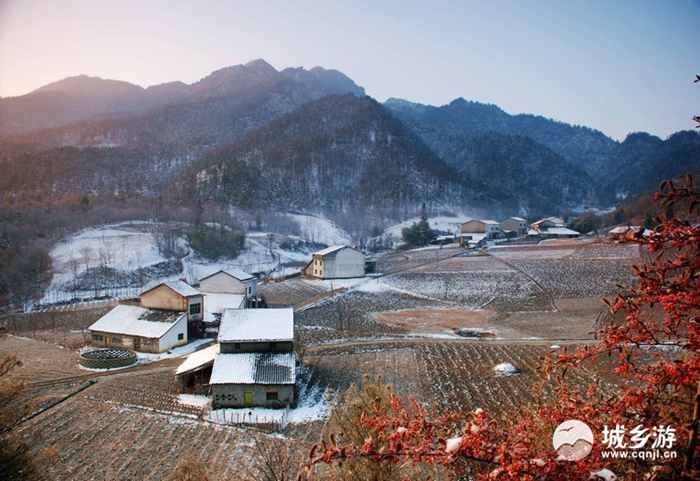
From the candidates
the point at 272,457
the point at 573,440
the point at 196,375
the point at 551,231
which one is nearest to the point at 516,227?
the point at 551,231

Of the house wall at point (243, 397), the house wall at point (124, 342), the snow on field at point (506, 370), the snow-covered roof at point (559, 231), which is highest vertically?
the snow-covered roof at point (559, 231)

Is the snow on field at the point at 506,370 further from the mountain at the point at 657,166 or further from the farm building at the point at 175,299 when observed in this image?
the mountain at the point at 657,166

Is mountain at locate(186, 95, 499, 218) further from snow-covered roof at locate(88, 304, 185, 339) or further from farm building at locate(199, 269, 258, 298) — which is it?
snow-covered roof at locate(88, 304, 185, 339)

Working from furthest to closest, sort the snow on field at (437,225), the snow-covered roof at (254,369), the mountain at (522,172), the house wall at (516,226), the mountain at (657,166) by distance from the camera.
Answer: the mountain at (522,172), the mountain at (657,166), the snow on field at (437,225), the house wall at (516,226), the snow-covered roof at (254,369)

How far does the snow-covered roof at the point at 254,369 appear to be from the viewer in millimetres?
21078

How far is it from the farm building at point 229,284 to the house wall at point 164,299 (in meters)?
8.97

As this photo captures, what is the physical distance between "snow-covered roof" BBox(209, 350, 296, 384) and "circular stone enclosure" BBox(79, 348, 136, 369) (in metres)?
8.07

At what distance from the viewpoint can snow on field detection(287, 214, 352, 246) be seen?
90.9 m

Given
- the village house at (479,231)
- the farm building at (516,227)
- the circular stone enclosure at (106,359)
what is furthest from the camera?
the farm building at (516,227)

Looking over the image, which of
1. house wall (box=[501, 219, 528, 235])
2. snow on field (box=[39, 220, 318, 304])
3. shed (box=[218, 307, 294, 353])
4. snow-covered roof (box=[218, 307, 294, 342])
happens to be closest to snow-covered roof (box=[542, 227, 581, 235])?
house wall (box=[501, 219, 528, 235])

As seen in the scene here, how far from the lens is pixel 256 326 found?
966 inches

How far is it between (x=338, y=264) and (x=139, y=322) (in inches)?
1052

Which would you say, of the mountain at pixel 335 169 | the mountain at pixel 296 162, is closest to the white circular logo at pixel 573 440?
the mountain at pixel 296 162

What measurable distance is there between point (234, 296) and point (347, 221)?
68125 mm
